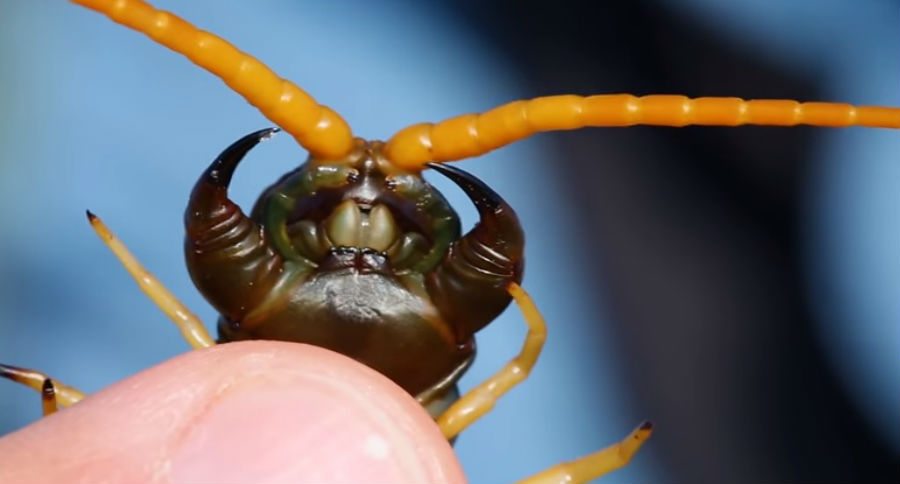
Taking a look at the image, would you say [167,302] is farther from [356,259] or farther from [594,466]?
[594,466]

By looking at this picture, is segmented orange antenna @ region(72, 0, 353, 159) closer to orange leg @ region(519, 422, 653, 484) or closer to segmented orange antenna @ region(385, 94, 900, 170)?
segmented orange antenna @ region(385, 94, 900, 170)

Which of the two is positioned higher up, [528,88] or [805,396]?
[528,88]

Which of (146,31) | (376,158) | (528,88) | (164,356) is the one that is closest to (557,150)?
(528,88)

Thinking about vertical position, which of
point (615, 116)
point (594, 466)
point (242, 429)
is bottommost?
point (594, 466)

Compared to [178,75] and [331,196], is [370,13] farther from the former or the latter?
[331,196]

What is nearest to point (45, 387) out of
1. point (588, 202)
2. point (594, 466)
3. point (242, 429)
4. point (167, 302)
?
point (167, 302)

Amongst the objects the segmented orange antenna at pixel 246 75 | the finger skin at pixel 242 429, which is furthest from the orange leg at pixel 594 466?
the segmented orange antenna at pixel 246 75

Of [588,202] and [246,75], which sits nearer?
[246,75]
